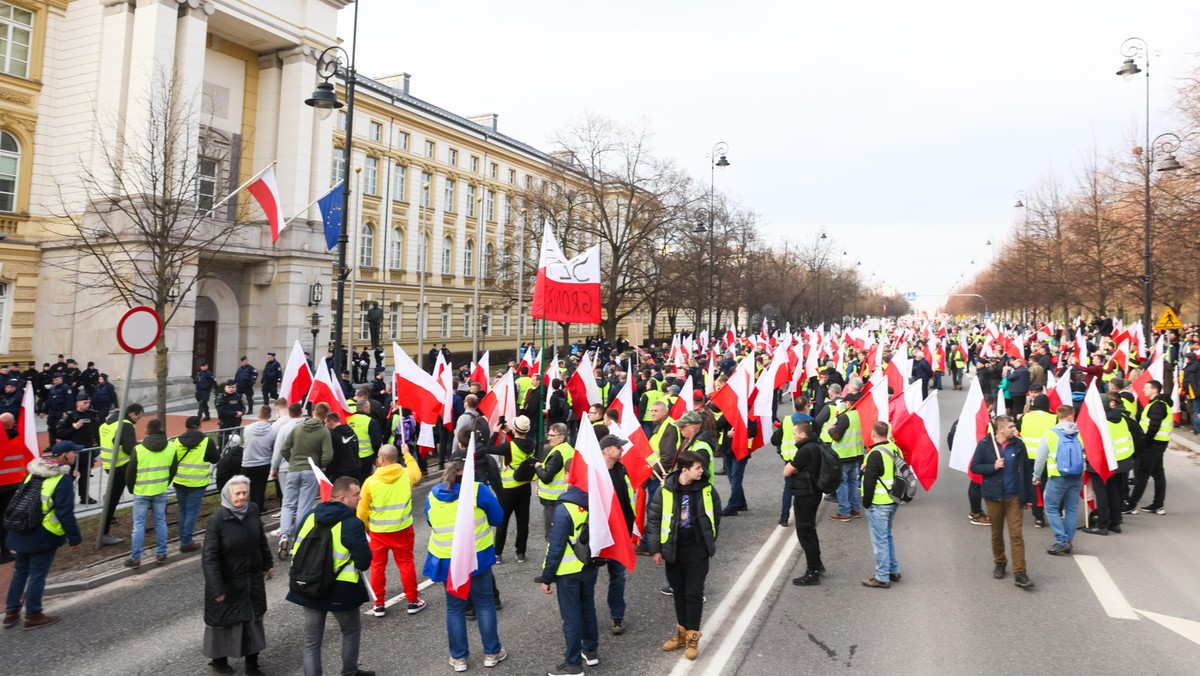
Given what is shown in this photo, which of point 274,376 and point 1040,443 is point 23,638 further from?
point 274,376

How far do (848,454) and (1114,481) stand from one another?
3.41 m

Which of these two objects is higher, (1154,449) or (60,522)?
(1154,449)

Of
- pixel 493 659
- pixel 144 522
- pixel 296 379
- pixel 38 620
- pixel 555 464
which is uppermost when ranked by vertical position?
pixel 296 379

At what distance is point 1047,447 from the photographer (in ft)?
29.2

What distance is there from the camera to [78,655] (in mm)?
6254

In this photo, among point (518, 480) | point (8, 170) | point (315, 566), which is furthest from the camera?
point (8, 170)

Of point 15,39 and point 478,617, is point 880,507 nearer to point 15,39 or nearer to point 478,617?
point 478,617

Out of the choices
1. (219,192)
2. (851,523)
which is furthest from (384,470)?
(219,192)

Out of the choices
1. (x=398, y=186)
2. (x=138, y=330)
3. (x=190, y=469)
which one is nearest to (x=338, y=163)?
(x=398, y=186)

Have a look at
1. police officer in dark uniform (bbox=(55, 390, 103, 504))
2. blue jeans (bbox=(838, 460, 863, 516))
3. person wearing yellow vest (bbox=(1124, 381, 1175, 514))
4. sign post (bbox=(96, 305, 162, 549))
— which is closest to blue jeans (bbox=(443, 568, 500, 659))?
sign post (bbox=(96, 305, 162, 549))

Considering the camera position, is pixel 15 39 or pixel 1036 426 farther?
pixel 15 39

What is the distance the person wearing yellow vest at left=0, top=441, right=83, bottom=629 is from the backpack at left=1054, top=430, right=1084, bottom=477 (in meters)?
10.6

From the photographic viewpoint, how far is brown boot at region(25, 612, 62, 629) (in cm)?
687

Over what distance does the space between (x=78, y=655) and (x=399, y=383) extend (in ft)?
19.8
